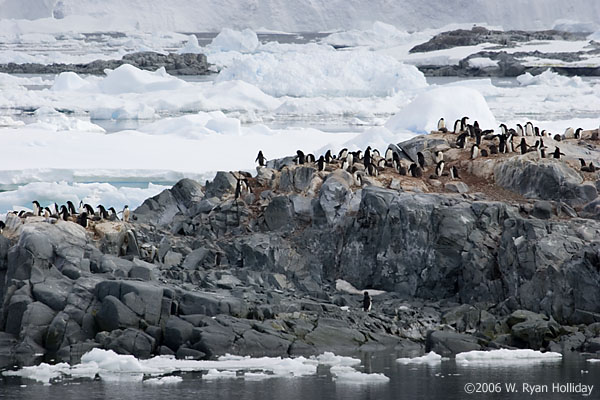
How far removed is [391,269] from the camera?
17391 mm

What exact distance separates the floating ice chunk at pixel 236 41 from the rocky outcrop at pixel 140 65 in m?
1.42

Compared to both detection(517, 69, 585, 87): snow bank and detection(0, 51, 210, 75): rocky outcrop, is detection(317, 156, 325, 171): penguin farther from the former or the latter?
detection(0, 51, 210, 75): rocky outcrop

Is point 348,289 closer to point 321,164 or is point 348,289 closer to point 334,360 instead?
point 321,164

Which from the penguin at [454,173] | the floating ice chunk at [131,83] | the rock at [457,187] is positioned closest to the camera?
the rock at [457,187]

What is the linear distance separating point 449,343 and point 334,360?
1768 mm

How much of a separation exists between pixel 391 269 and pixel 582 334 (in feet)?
12.1

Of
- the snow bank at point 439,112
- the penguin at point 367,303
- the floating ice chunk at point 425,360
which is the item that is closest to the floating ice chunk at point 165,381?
the floating ice chunk at point 425,360

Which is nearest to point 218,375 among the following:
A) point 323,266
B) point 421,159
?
point 323,266

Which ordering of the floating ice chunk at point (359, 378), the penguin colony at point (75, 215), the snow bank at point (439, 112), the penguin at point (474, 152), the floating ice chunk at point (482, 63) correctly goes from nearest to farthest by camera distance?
the floating ice chunk at point (359, 378), the penguin colony at point (75, 215), the penguin at point (474, 152), the snow bank at point (439, 112), the floating ice chunk at point (482, 63)

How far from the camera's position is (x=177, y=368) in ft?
44.3

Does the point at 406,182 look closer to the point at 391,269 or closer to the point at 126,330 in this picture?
the point at 391,269

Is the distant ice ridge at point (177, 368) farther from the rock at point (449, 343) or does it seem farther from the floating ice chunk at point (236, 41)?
the floating ice chunk at point (236, 41)

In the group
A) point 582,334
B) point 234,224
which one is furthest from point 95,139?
point 582,334

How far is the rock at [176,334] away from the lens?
47.1ft
